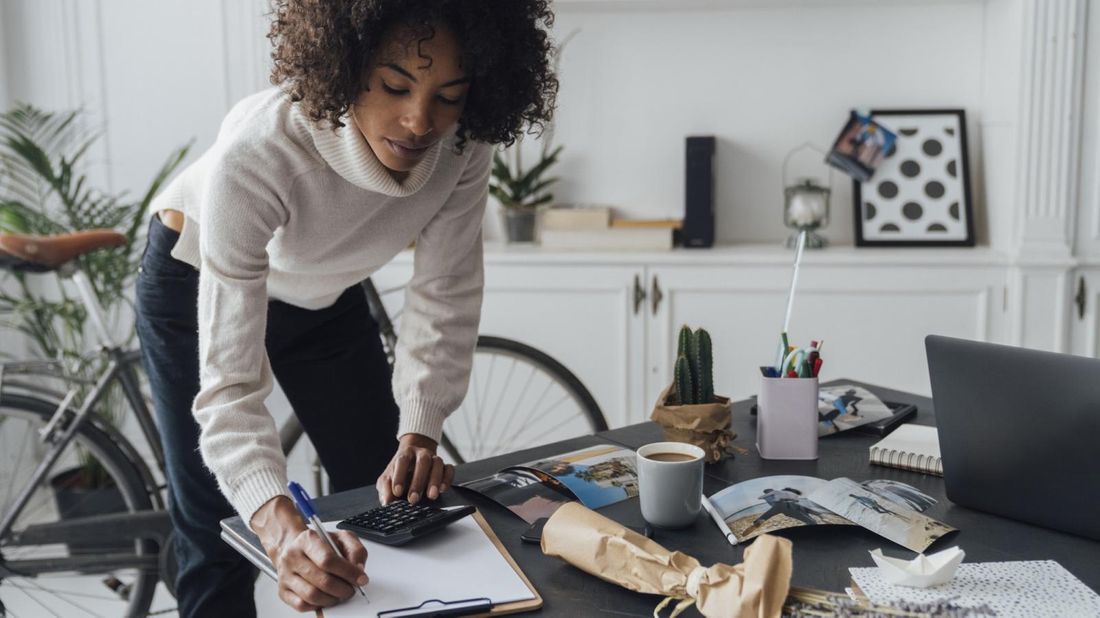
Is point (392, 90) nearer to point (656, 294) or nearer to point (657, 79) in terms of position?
point (656, 294)

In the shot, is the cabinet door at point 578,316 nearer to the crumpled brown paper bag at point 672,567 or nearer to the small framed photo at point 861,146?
the small framed photo at point 861,146

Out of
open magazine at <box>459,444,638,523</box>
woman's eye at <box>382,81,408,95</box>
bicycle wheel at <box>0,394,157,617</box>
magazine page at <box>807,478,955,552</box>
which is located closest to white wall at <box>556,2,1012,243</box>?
bicycle wheel at <box>0,394,157,617</box>

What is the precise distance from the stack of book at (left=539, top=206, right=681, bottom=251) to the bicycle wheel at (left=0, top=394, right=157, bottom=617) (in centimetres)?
133

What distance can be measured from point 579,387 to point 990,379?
1.31 m

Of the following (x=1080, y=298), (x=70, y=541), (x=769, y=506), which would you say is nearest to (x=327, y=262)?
(x=769, y=506)

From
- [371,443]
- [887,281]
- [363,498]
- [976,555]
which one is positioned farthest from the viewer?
[887,281]

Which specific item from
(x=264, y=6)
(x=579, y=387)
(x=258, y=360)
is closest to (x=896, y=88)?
(x=579, y=387)

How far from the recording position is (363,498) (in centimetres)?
117

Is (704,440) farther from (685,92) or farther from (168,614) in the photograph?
(685,92)

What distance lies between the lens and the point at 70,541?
212 centimetres

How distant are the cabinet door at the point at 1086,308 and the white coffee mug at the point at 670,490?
207 cm

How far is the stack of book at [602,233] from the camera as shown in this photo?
9.43 ft

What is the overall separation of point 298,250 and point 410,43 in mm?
387

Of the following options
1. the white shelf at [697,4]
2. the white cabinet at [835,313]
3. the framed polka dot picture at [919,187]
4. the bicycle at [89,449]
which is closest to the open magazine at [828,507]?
the bicycle at [89,449]
